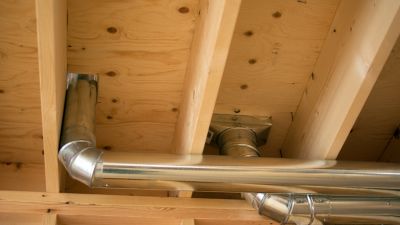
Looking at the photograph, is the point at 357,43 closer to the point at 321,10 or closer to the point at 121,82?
the point at 321,10

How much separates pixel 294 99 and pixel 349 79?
313 millimetres

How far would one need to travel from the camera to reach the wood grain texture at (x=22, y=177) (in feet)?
5.25

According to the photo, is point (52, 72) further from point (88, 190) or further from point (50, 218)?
point (88, 190)

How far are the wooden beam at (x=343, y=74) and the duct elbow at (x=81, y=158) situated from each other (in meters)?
0.70

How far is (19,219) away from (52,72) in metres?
0.54

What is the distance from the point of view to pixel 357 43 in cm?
131

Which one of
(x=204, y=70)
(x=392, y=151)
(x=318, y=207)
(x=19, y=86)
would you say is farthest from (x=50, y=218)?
(x=392, y=151)

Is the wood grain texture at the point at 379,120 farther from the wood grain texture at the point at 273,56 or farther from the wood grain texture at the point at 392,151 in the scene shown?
the wood grain texture at the point at 273,56

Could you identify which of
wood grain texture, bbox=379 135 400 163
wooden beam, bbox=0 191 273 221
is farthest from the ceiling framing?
wood grain texture, bbox=379 135 400 163

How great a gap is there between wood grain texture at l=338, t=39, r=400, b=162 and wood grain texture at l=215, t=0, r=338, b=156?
26 cm

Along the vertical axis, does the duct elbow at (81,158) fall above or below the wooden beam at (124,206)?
above

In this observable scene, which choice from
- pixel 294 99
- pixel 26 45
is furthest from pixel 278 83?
pixel 26 45

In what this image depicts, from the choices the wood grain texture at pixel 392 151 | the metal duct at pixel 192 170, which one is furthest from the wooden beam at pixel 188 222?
the wood grain texture at pixel 392 151

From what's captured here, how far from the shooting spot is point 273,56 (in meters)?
1.49
